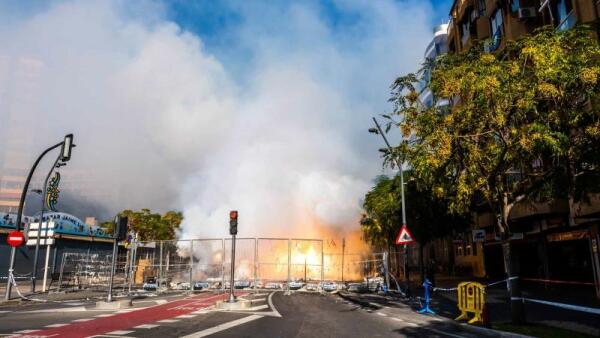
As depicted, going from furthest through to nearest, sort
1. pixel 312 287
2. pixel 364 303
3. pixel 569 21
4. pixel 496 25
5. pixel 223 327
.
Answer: pixel 496 25 → pixel 312 287 → pixel 569 21 → pixel 364 303 → pixel 223 327

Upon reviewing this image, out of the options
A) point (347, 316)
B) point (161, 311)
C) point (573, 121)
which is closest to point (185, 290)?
point (161, 311)

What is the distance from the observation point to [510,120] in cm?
1162

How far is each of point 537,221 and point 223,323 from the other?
20.5 metres

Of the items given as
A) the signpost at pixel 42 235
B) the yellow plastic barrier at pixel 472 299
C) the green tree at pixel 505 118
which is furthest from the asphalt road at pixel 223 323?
the signpost at pixel 42 235

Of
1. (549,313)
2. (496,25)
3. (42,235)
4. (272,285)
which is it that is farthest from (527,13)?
(42,235)

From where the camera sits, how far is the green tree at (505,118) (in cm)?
1053

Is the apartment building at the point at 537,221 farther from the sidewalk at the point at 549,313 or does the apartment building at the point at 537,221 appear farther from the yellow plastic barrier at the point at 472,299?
the yellow plastic barrier at the point at 472,299

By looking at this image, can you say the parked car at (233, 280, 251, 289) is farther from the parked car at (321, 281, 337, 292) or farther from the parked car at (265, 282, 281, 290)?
the parked car at (321, 281, 337, 292)

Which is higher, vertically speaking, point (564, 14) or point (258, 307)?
point (564, 14)

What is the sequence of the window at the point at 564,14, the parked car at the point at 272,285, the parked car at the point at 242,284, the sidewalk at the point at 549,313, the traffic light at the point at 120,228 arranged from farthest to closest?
the parked car at the point at 272,285 < the parked car at the point at 242,284 < the window at the point at 564,14 < the traffic light at the point at 120,228 < the sidewalk at the point at 549,313

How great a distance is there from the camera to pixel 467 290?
12.2 metres

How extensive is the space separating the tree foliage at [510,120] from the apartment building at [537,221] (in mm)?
1856

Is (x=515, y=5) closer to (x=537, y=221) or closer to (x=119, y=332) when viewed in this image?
(x=537, y=221)

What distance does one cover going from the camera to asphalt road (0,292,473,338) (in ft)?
31.7
